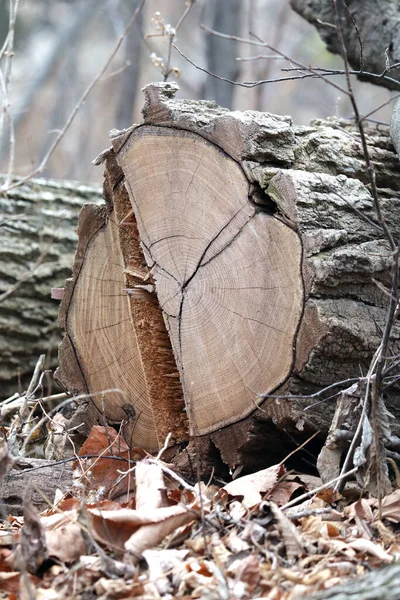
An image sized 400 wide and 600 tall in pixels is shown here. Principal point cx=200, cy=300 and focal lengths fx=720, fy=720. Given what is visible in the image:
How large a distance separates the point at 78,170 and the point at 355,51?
11.5 m

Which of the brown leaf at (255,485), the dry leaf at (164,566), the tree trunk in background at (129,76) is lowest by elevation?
the dry leaf at (164,566)

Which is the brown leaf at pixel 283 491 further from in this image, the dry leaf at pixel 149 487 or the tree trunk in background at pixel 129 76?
the tree trunk in background at pixel 129 76

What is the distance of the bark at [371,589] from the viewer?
150 centimetres

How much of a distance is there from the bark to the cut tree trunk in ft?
3.23

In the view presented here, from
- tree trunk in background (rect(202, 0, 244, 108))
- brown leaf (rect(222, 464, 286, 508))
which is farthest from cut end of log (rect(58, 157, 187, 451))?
tree trunk in background (rect(202, 0, 244, 108))

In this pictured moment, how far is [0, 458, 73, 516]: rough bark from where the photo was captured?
284cm

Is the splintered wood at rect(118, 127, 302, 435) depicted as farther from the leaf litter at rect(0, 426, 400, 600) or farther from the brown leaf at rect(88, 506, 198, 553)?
the brown leaf at rect(88, 506, 198, 553)

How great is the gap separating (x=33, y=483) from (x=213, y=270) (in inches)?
43.5

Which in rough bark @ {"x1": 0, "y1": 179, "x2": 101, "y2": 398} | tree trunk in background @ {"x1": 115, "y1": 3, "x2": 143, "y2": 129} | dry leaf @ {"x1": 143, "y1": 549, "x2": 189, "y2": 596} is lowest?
dry leaf @ {"x1": 143, "y1": 549, "x2": 189, "y2": 596}

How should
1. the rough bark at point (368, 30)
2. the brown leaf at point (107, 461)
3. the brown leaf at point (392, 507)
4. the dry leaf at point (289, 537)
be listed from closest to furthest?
the dry leaf at point (289, 537), the brown leaf at point (392, 507), the brown leaf at point (107, 461), the rough bark at point (368, 30)

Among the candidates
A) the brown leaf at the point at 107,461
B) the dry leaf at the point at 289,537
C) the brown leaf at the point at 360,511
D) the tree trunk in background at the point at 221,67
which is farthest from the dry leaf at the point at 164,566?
the tree trunk in background at the point at 221,67

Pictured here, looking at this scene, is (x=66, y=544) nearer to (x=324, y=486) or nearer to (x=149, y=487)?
(x=149, y=487)

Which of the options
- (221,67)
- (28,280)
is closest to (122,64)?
(221,67)

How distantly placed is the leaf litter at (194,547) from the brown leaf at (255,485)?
0.05ft
